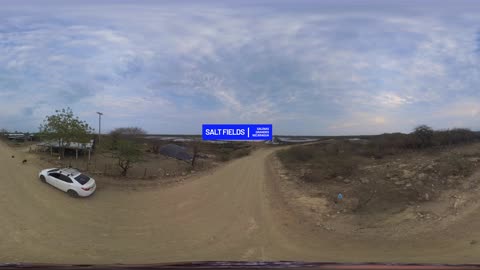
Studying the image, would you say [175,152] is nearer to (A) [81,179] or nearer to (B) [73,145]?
(B) [73,145]

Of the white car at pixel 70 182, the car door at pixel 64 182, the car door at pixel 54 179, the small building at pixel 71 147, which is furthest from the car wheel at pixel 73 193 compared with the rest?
the small building at pixel 71 147

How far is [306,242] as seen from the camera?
14.3 meters

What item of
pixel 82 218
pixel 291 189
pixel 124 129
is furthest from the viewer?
pixel 124 129

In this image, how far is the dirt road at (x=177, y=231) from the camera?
12949 mm

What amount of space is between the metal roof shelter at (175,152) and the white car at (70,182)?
46.7 feet

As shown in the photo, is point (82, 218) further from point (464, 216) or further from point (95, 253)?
point (464, 216)

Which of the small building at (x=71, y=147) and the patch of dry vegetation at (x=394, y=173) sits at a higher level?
the small building at (x=71, y=147)

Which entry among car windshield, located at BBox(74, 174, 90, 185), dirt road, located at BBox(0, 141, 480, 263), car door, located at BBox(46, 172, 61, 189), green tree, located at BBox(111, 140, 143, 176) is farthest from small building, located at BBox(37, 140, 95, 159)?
car windshield, located at BBox(74, 174, 90, 185)

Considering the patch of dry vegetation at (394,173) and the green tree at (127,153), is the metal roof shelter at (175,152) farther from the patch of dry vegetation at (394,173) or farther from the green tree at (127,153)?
the green tree at (127,153)

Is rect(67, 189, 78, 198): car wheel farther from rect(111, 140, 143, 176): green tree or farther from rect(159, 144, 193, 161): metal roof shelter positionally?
rect(159, 144, 193, 161): metal roof shelter

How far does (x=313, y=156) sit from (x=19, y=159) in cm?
2460

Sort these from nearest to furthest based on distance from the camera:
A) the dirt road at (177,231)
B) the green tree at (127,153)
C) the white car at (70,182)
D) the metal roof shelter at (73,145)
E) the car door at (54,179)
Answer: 1. the dirt road at (177,231)
2. the white car at (70,182)
3. the car door at (54,179)
4. the green tree at (127,153)
5. the metal roof shelter at (73,145)

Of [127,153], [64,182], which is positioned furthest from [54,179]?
[127,153]

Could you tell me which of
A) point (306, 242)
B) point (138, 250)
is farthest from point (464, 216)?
point (138, 250)
